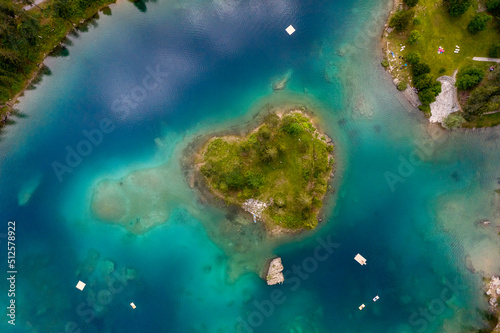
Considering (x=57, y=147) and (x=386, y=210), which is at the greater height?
(x=57, y=147)

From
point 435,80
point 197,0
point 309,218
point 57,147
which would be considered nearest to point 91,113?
point 57,147

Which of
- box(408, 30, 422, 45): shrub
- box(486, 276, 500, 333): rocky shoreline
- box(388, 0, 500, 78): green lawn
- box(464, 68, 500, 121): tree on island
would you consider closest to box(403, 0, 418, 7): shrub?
box(388, 0, 500, 78): green lawn

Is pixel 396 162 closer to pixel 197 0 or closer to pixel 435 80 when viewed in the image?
pixel 435 80

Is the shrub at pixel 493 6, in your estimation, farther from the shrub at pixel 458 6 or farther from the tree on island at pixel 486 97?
the tree on island at pixel 486 97

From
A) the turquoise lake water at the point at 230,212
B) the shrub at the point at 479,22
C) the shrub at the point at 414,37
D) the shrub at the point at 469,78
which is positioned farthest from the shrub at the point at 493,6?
the turquoise lake water at the point at 230,212

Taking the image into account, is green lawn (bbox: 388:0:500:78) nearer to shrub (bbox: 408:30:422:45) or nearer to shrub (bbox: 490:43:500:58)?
shrub (bbox: 490:43:500:58)

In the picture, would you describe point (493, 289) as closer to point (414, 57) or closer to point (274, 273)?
point (274, 273)
